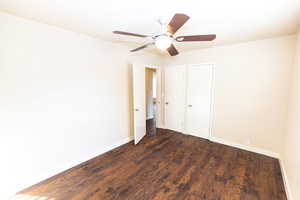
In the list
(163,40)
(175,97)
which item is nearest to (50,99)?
(163,40)

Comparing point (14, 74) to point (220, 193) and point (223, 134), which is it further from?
point (223, 134)

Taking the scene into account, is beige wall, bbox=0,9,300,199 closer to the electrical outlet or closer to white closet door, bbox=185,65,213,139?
the electrical outlet

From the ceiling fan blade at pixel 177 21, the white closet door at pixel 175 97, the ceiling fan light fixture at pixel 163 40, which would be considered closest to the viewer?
the ceiling fan blade at pixel 177 21

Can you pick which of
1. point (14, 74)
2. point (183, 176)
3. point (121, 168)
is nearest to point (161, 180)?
point (183, 176)

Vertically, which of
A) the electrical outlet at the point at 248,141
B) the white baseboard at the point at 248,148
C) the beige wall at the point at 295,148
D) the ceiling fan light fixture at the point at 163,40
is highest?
the ceiling fan light fixture at the point at 163,40

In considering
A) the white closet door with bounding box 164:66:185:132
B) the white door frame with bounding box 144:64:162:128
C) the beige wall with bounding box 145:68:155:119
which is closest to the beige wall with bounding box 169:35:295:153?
the white closet door with bounding box 164:66:185:132

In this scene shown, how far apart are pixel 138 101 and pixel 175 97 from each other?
4.32ft

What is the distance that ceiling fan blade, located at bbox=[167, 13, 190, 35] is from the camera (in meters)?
1.26

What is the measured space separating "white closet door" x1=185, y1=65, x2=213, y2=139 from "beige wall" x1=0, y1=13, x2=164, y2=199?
2.07 metres

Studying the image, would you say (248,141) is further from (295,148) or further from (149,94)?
(149,94)

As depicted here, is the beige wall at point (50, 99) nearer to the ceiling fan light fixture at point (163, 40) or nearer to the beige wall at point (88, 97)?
the beige wall at point (88, 97)

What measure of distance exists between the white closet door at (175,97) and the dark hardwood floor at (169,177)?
3.98ft

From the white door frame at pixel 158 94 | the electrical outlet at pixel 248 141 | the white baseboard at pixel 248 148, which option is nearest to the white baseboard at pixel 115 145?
the white door frame at pixel 158 94

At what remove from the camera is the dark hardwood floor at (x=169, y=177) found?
177 centimetres
